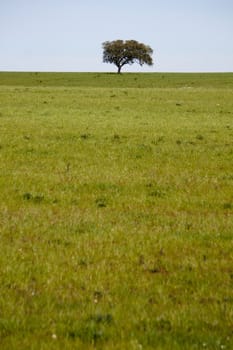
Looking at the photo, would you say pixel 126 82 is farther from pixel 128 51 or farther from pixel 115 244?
pixel 115 244

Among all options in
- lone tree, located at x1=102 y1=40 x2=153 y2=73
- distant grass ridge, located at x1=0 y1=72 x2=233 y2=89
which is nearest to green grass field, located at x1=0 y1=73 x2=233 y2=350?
distant grass ridge, located at x1=0 y1=72 x2=233 y2=89

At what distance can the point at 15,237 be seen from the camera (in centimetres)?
1074

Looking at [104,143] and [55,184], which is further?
[104,143]

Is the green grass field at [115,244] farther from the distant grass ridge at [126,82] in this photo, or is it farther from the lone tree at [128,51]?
the lone tree at [128,51]

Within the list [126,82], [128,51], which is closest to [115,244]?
[126,82]

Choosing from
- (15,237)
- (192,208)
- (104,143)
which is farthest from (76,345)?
(104,143)

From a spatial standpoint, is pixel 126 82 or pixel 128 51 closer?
pixel 126 82

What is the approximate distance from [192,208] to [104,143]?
10.9 meters

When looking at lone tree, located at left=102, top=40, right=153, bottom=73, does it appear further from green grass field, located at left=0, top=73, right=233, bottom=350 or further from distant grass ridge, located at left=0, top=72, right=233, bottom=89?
green grass field, located at left=0, top=73, right=233, bottom=350

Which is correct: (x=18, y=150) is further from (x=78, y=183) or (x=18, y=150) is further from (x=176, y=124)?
(x=176, y=124)

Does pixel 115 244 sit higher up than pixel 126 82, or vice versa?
pixel 126 82

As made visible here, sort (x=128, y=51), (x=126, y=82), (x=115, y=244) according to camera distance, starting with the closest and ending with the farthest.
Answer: (x=115, y=244) → (x=126, y=82) → (x=128, y=51)

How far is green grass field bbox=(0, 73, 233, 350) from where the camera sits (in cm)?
710

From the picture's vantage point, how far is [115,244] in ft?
34.1
